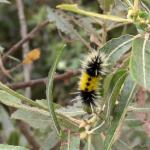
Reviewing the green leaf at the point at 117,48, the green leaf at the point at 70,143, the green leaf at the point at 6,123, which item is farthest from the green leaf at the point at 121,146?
the green leaf at the point at 6,123

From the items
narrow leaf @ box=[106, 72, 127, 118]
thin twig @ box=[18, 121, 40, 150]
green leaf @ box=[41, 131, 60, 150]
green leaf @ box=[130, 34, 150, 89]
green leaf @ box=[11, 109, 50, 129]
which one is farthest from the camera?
thin twig @ box=[18, 121, 40, 150]

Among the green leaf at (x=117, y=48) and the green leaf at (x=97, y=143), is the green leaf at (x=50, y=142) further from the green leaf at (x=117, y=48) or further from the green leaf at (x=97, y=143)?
the green leaf at (x=117, y=48)

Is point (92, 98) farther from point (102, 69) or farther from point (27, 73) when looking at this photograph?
point (27, 73)

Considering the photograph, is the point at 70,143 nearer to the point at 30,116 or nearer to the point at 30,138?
the point at 30,116

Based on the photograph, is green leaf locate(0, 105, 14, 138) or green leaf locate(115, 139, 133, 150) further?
green leaf locate(0, 105, 14, 138)

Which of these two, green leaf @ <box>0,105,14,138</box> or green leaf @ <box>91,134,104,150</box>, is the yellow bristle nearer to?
green leaf @ <box>91,134,104,150</box>

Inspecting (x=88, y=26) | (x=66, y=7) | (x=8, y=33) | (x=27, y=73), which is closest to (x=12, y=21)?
(x=8, y=33)

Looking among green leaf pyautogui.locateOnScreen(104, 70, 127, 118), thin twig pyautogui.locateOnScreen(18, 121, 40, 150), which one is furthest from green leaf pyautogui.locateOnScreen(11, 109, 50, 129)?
thin twig pyautogui.locateOnScreen(18, 121, 40, 150)
